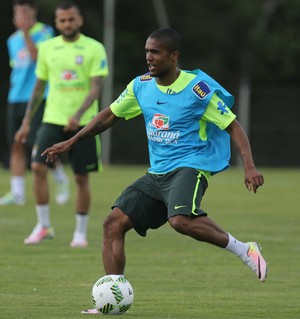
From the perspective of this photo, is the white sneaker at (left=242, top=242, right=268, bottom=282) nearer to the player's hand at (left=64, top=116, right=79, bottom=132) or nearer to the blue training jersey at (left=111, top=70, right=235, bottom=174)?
the blue training jersey at (left=111, top=70, right=235, bottom=174)

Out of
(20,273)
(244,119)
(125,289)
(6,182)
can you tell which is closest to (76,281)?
(20,273)

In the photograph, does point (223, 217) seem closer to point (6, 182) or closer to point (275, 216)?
point (275, 216)

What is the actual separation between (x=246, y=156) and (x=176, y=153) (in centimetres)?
56

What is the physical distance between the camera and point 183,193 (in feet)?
26.0

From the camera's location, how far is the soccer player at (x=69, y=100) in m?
12.0

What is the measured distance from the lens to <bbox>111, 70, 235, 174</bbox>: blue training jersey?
8078 mm

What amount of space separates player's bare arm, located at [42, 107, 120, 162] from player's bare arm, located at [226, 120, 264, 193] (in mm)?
942

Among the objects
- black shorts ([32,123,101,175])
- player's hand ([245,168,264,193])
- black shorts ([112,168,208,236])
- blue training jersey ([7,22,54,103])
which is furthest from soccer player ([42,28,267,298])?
blue training jersey ([7,22,54,103])

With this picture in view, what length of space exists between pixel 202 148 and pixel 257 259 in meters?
0.90

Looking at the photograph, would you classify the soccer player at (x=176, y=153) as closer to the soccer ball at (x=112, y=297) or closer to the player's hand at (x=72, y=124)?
the soccer ball at (x=112, y=297)

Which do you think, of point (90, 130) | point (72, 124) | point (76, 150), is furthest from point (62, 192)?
point (90, 130)

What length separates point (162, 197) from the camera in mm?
8109

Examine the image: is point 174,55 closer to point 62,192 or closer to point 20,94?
point 20,94

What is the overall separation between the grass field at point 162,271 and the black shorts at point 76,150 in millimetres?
868
